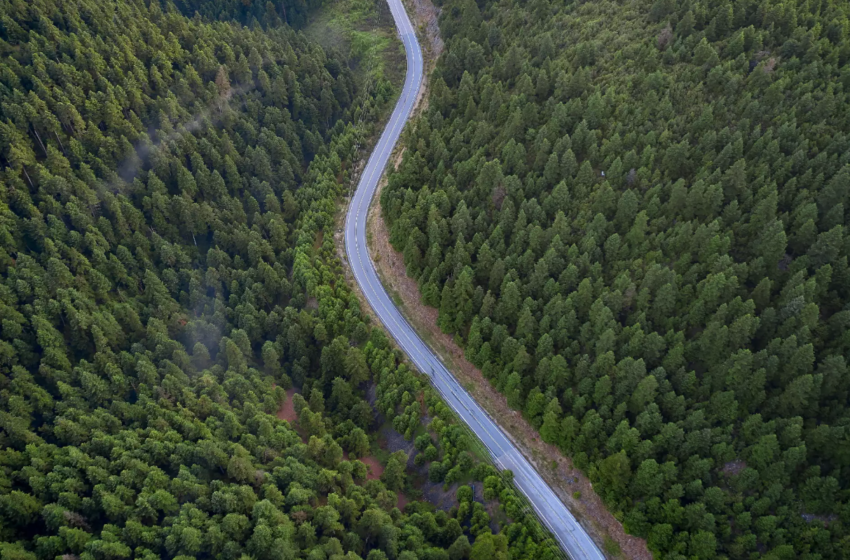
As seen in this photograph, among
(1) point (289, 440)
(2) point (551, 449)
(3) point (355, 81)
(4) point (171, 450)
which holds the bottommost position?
(2) point (551, 449)

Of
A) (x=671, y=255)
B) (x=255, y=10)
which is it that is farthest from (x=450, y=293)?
(x=255, y=10)

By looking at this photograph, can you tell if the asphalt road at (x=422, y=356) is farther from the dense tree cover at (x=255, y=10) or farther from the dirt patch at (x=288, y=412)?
→ the dense tree cover at (x=255, y=10)

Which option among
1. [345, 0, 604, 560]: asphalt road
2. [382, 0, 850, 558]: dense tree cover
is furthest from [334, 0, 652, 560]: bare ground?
[382, 0, 850, 558]: dense tree cover

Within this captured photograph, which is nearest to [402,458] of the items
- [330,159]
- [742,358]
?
[742,358]

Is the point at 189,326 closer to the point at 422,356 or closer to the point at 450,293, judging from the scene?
the point at 422,356

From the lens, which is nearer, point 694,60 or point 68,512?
point 68,512

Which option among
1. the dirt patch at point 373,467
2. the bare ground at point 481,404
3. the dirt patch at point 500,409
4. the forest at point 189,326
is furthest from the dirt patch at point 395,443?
the dirt patch at point 500,409

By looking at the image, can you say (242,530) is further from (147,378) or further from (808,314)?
(808,314)
